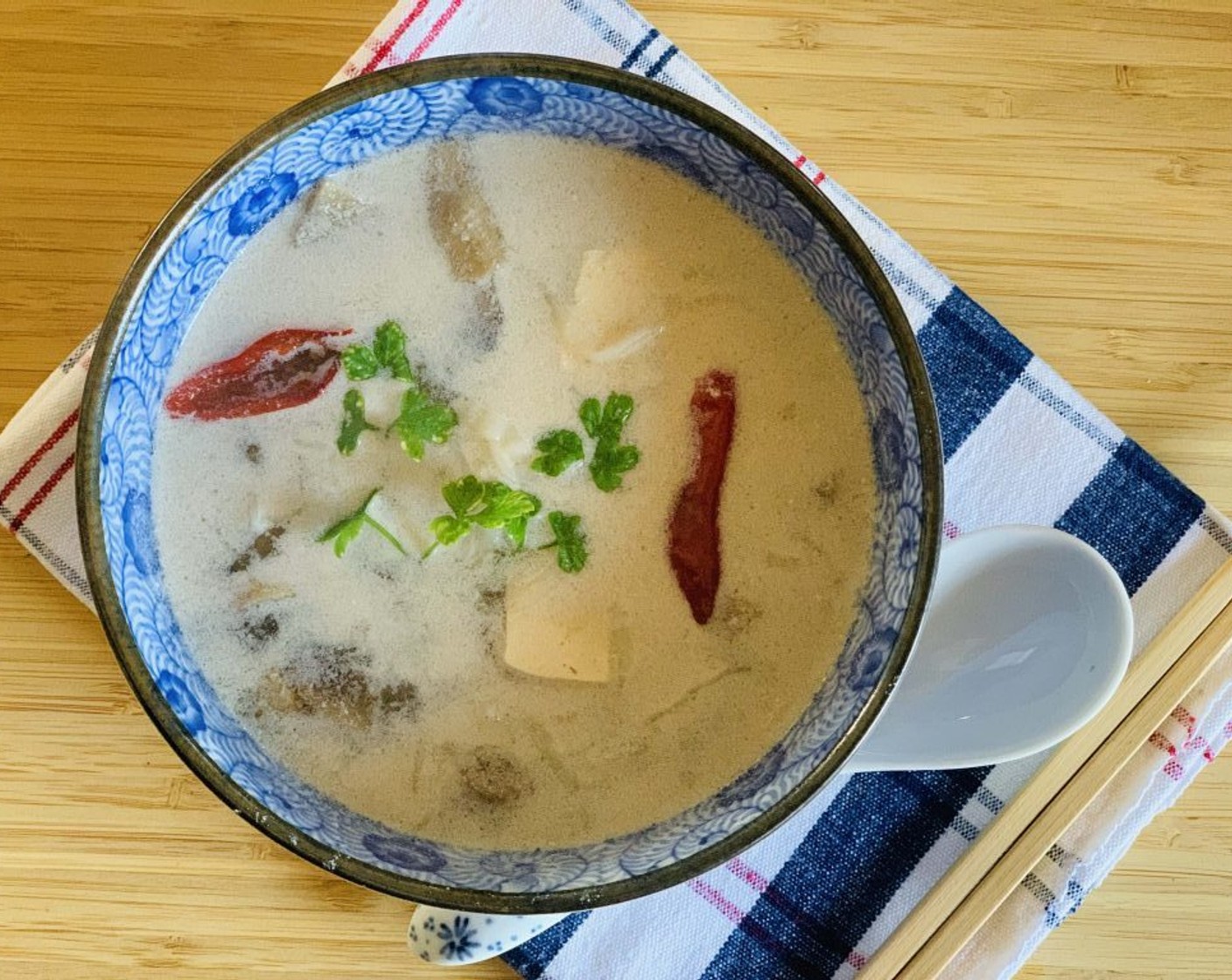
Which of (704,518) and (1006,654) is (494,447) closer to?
(704,518)

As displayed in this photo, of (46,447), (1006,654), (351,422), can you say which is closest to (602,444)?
(351,422)

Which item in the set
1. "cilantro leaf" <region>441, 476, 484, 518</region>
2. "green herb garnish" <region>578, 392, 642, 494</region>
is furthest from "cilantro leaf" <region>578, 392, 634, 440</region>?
"cilantro leaf" <region>441, 476, 484, 518</region>

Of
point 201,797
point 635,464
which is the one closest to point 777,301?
point 635,464

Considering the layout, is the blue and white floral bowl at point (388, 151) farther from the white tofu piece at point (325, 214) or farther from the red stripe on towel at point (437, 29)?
the red stripe on towel at point (437, 29)

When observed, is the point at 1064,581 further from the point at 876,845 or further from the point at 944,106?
the point at 944,106

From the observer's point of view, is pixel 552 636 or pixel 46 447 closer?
pixel 552 636

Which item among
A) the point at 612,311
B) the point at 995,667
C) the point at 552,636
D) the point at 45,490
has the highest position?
the point at 612,311
